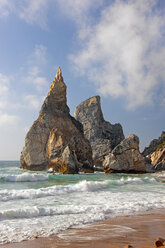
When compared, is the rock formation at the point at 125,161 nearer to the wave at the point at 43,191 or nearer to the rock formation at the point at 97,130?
the wave at the point at 43,191

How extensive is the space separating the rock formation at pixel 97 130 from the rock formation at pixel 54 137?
16726mm

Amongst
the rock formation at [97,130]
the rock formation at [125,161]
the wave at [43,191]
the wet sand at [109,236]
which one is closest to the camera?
the wet sand at [109,236]

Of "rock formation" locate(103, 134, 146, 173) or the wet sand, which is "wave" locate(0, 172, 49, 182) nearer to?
the wet sand

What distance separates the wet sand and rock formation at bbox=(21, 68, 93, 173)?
107 feet

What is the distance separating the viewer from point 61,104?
53.6 meters

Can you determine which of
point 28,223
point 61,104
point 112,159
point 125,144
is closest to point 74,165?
point 112,159

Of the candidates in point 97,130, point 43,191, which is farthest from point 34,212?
point 97,130

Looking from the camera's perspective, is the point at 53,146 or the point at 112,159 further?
the point at 53,146

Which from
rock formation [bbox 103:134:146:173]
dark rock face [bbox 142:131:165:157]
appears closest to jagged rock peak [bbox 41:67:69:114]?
rock formation [bbox 103:134:146:173]

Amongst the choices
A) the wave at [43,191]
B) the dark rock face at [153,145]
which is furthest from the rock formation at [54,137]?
the dark rock face at [153,145]

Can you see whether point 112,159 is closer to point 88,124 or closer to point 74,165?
point 74,165

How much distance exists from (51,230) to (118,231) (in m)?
1.60

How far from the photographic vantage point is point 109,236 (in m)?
4.57

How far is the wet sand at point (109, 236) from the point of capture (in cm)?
402
